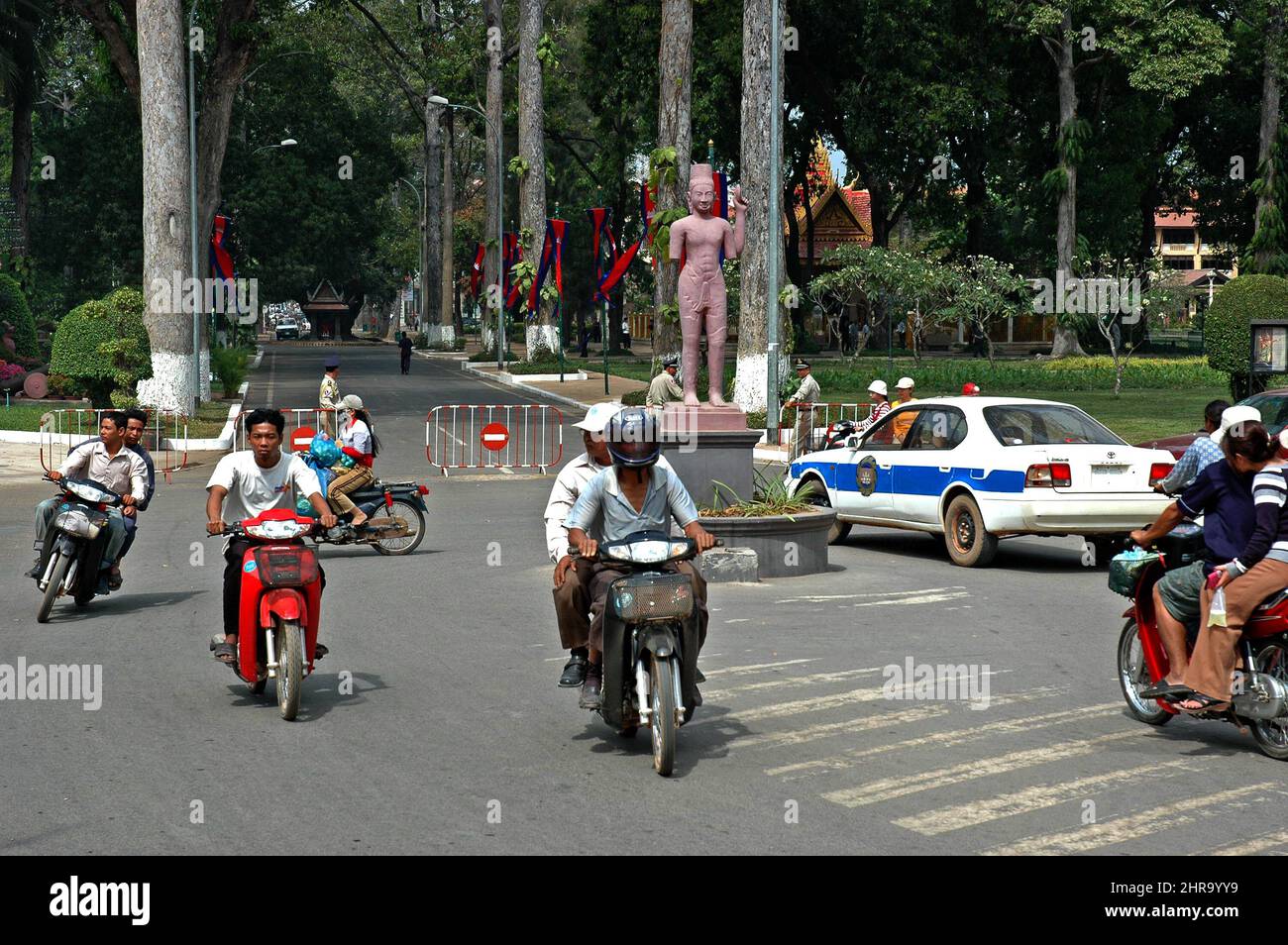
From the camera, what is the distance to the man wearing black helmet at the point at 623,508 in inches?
312

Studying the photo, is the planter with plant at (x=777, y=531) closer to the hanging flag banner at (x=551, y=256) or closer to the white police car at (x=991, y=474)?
the white police car at (x=991, y=474)

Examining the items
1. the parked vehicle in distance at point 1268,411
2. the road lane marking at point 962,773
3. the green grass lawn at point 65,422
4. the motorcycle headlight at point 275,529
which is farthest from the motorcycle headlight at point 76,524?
the green grass lawn at point 65,422

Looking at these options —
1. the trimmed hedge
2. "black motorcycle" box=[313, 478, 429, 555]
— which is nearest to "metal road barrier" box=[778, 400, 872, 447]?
"black motorcycle" box=[313, 478, 429, 555]

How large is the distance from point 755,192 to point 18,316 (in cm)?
2424

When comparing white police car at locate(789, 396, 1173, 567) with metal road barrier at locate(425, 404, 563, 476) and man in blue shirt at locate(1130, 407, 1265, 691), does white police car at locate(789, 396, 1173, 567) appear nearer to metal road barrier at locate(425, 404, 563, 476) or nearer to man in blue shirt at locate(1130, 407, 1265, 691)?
man in blue shirt at locate(1130, 407, 1265, 691)

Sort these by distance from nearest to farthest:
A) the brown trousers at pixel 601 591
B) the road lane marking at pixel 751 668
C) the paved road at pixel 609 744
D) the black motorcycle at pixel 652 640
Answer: the paved road at pixel 609 744 < the black motorcycle at pixel 652 640 < the brown trousers at pixel 601 591 < the road lane marking at pixel 751 668

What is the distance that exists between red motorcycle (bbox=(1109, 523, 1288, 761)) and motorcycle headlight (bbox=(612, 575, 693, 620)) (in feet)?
8.60

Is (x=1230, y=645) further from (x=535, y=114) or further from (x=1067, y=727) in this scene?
(x=535, y=114)

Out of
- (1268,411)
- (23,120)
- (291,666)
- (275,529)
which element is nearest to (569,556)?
(291,666)

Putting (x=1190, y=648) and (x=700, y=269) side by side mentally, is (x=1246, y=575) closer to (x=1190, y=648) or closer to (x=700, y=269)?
(x=1190, y=648)

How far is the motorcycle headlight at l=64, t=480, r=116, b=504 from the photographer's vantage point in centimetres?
1242

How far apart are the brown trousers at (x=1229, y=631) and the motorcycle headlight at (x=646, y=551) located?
2566 mm

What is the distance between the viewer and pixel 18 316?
46.1 metres

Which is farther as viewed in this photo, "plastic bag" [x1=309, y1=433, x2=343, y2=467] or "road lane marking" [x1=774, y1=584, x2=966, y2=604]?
"plastic bag" [x1=309, y1=433, x2=343, y2=467]
